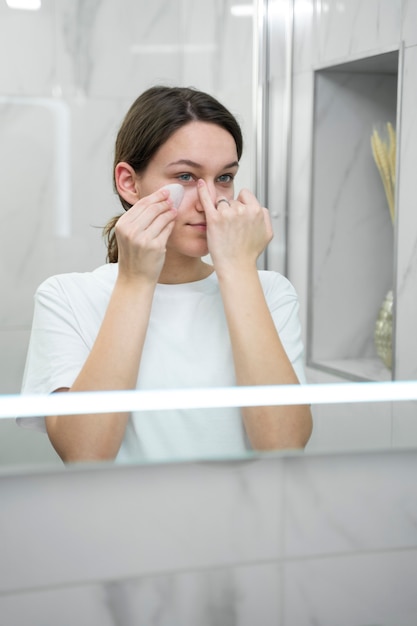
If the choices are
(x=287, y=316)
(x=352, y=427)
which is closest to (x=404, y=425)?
(x=352, y=427)

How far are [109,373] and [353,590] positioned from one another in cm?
39

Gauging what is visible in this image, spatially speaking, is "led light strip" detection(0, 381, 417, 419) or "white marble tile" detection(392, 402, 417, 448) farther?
"white marble tile" detection(392, 402, 417, 448)

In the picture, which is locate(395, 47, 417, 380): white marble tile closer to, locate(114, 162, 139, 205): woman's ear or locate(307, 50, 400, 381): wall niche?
locate(307, 50, 400, 381): wall niche

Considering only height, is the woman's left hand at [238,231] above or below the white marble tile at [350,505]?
above

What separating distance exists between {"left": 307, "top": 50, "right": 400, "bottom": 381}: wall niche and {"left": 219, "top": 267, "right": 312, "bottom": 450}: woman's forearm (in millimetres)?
53

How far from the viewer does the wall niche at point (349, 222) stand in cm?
89

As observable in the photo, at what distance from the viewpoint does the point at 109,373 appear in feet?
2.75

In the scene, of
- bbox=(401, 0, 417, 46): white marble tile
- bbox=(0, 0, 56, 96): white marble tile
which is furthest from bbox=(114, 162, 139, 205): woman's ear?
bbox=(401, 0, 417, 46): white marble tile

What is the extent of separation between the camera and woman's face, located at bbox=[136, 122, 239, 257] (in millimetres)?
855

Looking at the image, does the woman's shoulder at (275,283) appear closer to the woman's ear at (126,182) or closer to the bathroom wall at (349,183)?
the bathroom wall at (349,183)

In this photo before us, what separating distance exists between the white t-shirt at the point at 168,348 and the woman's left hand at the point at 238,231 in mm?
28

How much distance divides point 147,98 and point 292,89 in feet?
0.52

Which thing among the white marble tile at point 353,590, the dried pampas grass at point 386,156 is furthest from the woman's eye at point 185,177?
the white marble tile at point 353,590

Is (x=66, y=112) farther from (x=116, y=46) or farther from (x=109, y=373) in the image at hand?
(x=109, y=373)
